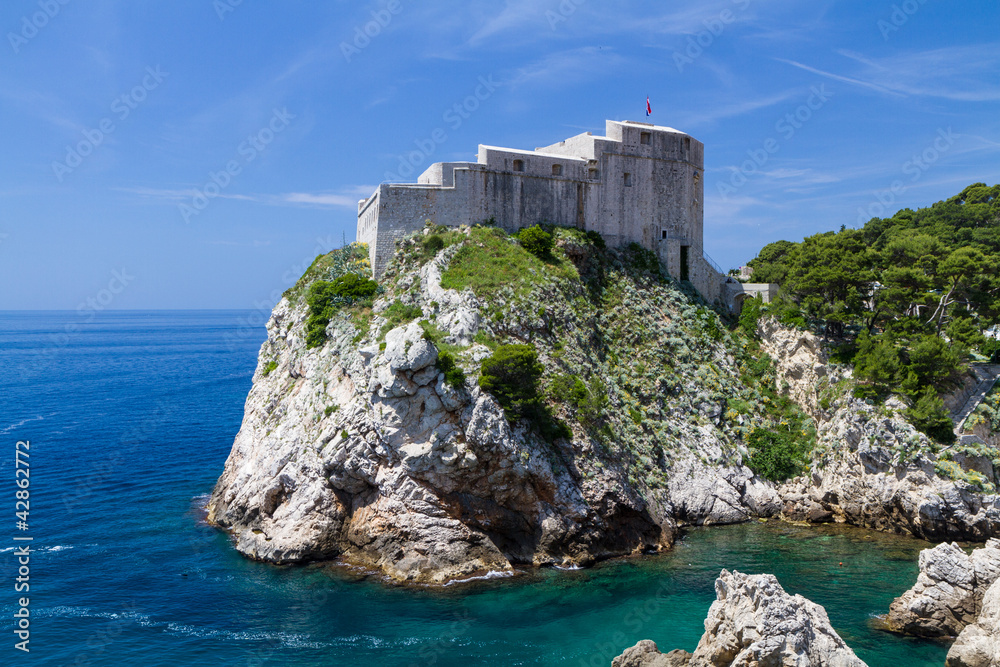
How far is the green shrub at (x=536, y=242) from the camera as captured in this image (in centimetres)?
4447

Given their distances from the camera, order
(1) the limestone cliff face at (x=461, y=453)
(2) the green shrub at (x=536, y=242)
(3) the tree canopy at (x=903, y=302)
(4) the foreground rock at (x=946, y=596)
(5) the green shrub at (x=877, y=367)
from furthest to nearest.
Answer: (2) the green shrub at (x=536, y=242) < (5) the green shrub at (x=877, y=367) < (3) the tree canopy at (x=903, y=302) < (1) the limestone cliff face at (x=461, y=453) < (4) the foreground rock at (x=946, y=596)

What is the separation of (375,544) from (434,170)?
82.6 feet

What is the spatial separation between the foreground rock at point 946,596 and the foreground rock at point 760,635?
21.2 feet

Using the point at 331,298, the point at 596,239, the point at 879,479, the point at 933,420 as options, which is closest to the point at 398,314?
the point at 331,298

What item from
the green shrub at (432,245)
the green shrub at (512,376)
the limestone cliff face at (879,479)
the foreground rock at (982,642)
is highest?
the green shrub at (432,245)

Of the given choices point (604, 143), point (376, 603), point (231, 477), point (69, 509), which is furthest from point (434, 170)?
point (69, 509)

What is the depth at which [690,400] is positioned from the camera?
42875 millimetres

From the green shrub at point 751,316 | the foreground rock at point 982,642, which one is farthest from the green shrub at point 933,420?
the foreground rock at point 982,642

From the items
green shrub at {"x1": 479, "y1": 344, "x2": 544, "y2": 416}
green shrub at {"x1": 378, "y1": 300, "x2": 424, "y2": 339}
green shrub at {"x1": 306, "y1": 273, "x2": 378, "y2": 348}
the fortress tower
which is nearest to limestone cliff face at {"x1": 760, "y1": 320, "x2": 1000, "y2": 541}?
the fortress tower

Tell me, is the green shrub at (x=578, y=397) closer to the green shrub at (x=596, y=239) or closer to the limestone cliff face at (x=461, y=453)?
the limestone cliff face at (x=461, y=453)

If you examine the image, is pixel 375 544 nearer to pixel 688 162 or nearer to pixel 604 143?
pixel 604 143

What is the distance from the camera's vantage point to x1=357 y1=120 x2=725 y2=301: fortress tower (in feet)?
147

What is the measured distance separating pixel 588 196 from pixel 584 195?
33 cm

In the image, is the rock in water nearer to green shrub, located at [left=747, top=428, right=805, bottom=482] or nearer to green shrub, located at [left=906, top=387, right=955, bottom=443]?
green shrub, located at [left=747, top=428, right=805, bottom=482]
